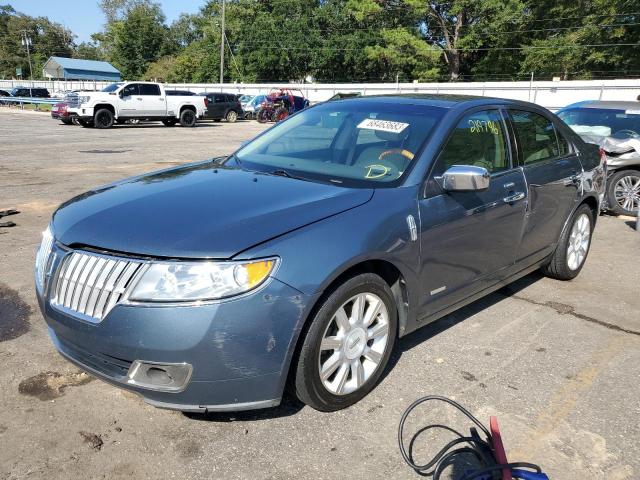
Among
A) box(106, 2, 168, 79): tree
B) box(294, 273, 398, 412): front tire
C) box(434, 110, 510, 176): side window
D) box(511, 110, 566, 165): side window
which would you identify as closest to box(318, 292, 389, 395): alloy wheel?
box(294, 273, 398, 412): front tire

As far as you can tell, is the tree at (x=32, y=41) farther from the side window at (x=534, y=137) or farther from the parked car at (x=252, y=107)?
the side window at (x=534, y=137)

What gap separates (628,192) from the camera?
8102mm

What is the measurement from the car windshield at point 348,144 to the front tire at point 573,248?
203 cm

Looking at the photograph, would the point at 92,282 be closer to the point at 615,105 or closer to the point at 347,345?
the point at 347,345

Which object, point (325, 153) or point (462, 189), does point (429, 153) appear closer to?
point (462, 189)

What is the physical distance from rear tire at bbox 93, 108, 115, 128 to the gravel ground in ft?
65.0

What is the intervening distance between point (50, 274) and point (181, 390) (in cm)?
93

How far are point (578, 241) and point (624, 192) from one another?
370 centimetres

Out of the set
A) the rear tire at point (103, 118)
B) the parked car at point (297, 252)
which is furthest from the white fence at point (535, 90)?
the parked car at point (297, 252)

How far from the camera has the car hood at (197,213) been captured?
2494 mm

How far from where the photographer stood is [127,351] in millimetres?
2420

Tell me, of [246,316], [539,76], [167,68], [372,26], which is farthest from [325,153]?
[167,68]

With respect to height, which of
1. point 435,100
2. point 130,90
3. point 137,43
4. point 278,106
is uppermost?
point 137,43

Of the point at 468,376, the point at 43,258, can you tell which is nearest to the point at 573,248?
the point at 468,376
